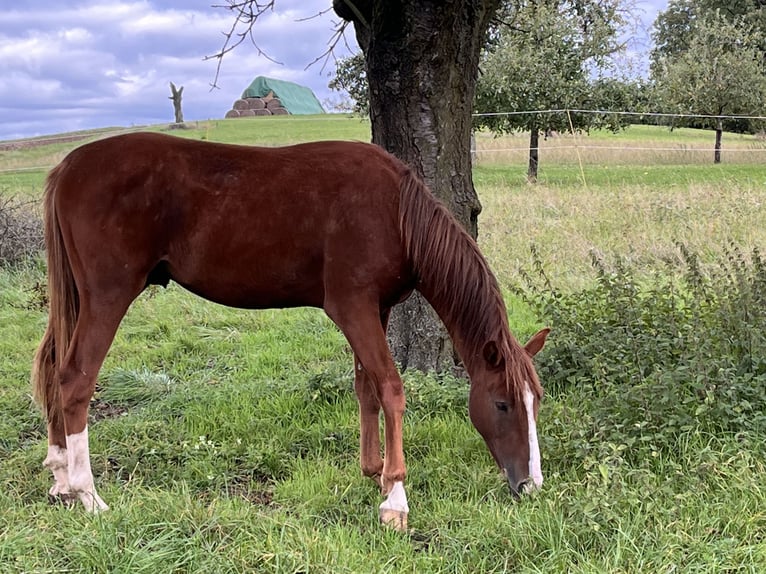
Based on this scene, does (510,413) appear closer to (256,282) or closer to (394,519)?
(394,519)

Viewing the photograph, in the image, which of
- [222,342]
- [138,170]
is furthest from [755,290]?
[222,342]

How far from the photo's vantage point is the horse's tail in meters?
3.23

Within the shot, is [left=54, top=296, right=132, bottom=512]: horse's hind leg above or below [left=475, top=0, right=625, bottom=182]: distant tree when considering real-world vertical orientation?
below

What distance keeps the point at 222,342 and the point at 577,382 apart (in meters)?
3.37

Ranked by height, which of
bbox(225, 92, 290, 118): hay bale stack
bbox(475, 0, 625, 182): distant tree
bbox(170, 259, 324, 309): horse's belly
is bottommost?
bbox(170, 259, 324, 309): horse's belly

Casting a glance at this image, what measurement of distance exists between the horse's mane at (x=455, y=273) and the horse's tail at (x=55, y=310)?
1.80 meters

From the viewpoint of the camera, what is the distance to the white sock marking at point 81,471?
298 centimetres

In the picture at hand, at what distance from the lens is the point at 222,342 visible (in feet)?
19.4

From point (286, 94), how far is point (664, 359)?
51.8 meters

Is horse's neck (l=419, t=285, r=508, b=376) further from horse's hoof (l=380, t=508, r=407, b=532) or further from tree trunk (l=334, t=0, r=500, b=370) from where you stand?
tree trunk (l=334, t=0, r=500, b=370)

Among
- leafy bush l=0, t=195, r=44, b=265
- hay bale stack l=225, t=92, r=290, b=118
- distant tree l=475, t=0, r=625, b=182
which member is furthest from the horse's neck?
hay bale stack l=225, t=92, r=290, b=118

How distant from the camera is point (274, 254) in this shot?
311cm

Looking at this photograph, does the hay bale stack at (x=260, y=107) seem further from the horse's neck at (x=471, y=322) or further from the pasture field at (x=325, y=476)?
the horse's neck at (x=471, y=322)

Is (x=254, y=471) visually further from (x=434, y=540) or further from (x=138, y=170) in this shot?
(x=138, y=170)
